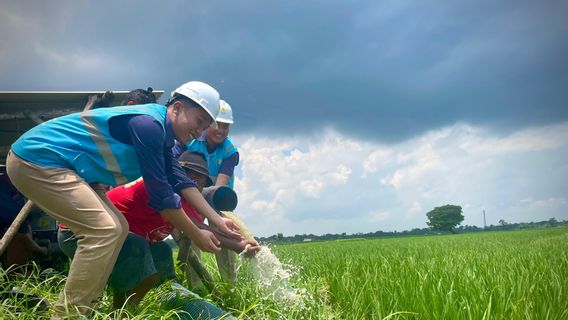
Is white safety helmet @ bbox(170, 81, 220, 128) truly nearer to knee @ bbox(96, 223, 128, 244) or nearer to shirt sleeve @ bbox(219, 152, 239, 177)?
knee @ bbox(96, 223, 128, 244)

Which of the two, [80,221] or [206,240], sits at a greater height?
[80,221]

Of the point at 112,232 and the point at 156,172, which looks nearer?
the point at 112,232

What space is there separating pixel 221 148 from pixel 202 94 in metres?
1.46

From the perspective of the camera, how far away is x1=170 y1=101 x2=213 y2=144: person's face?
2826mm

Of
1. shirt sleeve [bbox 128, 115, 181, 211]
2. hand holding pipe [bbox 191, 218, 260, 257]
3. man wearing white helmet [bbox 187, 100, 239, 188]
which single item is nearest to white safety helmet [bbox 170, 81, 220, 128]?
shirt sleeve [bbox 128, 115, 181, 211]

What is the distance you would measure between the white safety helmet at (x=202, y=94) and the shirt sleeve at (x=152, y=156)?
0.35m

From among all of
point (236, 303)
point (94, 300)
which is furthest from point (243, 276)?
point (94, 300)

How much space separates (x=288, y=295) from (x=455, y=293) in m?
1.08

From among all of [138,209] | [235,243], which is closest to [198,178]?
[138,209]

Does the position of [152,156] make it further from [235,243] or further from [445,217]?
[445,217]

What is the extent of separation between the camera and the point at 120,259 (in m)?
2.86

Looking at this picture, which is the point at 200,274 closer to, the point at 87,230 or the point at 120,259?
the point at 120,259

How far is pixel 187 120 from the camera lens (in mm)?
2822

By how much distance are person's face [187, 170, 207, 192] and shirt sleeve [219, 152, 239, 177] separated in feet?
2.29
